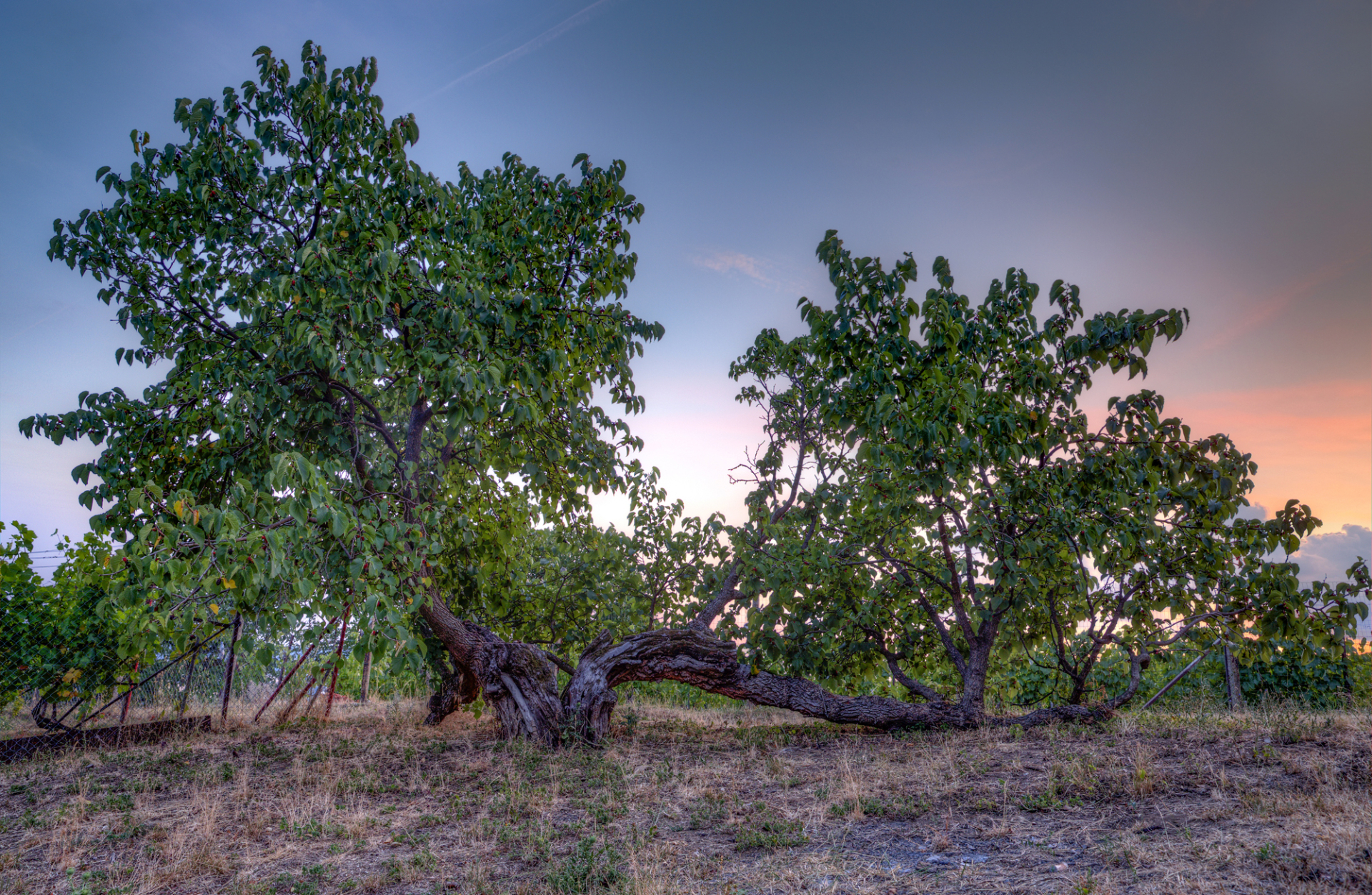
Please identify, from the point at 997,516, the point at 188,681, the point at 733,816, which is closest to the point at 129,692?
the point at 188,681

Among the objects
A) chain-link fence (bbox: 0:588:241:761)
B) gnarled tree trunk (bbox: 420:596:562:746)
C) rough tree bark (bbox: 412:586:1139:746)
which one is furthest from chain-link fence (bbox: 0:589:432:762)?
rough tree bark (bbox: 412:586:1139:746)

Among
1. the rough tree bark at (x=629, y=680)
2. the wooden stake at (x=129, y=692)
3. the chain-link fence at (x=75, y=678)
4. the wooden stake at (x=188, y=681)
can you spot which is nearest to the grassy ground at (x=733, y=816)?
the rough tree bark at (x=629, y=680)

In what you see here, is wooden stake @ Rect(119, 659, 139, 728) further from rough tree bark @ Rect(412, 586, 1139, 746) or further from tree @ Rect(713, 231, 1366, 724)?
tree @ Rect(713, 231, 1366, 724)

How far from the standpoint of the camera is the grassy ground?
366 cm

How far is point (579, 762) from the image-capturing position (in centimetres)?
724

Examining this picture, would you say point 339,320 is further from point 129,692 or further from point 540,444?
point 129,692

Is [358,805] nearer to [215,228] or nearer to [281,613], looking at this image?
[281,613]

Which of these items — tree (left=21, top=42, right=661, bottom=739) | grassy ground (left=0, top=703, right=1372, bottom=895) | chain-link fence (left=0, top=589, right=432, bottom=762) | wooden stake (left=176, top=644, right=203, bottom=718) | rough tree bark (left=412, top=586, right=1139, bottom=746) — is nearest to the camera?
grassy ground (left=0, top=703, right=1372, bottom=895)

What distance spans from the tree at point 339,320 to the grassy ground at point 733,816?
4.94 ft

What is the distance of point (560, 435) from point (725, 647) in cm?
345

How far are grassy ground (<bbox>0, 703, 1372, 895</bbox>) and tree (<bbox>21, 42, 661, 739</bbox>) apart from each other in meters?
1.51

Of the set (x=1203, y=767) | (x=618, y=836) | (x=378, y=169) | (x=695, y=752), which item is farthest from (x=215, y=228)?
(x=1203, y=767)

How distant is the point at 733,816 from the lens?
5.09 metres

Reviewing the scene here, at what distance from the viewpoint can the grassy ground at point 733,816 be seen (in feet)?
12.0
